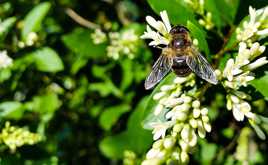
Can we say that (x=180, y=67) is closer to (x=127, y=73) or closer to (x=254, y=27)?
(x=254, y=27)

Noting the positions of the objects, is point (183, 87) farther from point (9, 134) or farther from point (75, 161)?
point (75, 161)

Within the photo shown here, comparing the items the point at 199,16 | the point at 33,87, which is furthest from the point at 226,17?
the point at 33,87

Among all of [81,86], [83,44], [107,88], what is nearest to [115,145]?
[107,88]

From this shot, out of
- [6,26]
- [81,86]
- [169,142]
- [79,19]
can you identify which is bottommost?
[169,142]

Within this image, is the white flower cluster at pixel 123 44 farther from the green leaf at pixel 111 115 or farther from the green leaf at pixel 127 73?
the green leaf at pixel 111 115

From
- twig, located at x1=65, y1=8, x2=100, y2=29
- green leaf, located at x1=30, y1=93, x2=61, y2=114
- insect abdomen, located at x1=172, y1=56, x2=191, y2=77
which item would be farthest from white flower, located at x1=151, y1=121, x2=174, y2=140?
twig, located at x1=65, y1=8, x2=100, y2=29

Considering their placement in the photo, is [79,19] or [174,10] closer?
[174,10]
